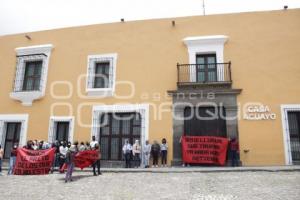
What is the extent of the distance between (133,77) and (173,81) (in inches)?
72.7

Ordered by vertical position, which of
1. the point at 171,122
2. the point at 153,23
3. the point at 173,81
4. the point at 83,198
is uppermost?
the point at 153,23

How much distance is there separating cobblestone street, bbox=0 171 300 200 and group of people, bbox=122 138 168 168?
2272mm

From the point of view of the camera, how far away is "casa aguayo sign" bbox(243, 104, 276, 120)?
12.7 m

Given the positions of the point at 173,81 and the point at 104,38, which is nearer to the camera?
the point at 173,81

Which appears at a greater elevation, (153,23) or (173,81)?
(153,23)

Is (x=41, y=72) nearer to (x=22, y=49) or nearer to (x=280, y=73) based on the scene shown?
(x=22, y=49)

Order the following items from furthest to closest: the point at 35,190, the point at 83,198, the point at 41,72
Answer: the point at 41,72 → the point at 35,190 → the point at 83,198

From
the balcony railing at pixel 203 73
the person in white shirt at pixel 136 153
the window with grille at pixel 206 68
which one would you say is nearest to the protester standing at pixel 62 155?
the person in white shirt at pixel 136 153

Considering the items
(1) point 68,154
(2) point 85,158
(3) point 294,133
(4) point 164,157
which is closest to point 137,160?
(4) point 164,157

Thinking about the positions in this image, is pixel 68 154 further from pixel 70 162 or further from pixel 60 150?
pixel 60 150

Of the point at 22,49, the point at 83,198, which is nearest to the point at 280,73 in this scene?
the point at 83,198

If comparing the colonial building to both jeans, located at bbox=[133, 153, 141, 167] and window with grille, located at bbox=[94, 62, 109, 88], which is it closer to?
window with grille, located at bbox=[94, 62, 109, 88]

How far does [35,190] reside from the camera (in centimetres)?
873

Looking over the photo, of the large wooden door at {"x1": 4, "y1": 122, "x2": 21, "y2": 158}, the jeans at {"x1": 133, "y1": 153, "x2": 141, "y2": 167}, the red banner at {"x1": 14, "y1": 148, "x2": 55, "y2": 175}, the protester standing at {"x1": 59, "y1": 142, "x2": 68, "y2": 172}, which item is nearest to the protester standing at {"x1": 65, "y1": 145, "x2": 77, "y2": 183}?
the protester standing at {"x1": 59, "y1": 142, "x2": 68, "y2": 172}
